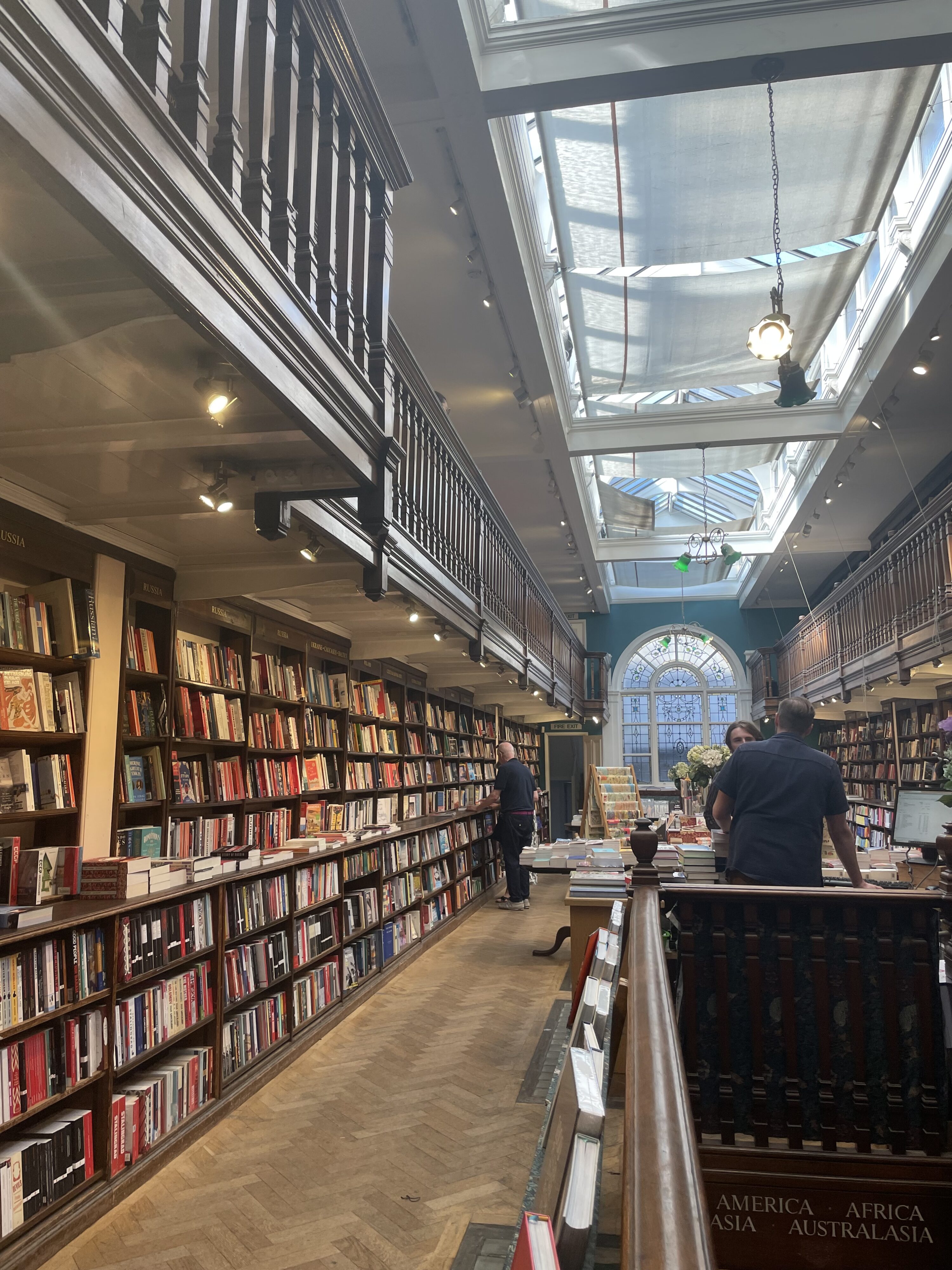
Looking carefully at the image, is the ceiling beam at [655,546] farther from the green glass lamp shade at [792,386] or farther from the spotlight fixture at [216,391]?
the spotlight fixture at [216,391]

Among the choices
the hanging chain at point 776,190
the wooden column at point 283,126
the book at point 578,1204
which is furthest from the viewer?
the hanging chain at point 776,190

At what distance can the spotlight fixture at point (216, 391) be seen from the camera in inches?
86.9

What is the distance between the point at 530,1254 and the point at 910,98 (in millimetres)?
6873

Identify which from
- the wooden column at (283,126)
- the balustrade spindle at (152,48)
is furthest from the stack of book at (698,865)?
the balustrade spindle at (152,48)

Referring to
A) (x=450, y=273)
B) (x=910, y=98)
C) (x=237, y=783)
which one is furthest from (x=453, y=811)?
(x=910, y=98)

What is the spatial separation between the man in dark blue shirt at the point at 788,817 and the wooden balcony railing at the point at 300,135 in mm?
2100

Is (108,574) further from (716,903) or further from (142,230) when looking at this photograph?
(716,903)

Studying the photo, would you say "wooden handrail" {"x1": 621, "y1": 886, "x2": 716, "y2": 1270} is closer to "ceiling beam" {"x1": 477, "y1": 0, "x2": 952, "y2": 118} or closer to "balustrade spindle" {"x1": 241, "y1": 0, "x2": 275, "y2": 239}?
"balustrade spindle" {"x1": 241, "y1": 0, "x2": 275, "y2": 239}

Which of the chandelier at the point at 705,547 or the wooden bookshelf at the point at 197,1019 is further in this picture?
the chandelier at the point at 705,547

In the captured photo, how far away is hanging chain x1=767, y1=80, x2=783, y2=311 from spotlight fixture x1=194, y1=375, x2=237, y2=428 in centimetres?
396

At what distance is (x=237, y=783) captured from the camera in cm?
473

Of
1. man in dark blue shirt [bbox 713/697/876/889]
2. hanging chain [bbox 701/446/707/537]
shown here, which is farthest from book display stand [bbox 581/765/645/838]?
man in dark blue shirt [bbox 713/697/876/889]

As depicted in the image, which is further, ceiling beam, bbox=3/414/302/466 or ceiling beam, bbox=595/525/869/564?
ceiling beam, bbox=595/525/869/564

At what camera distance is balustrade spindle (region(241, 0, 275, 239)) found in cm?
199
